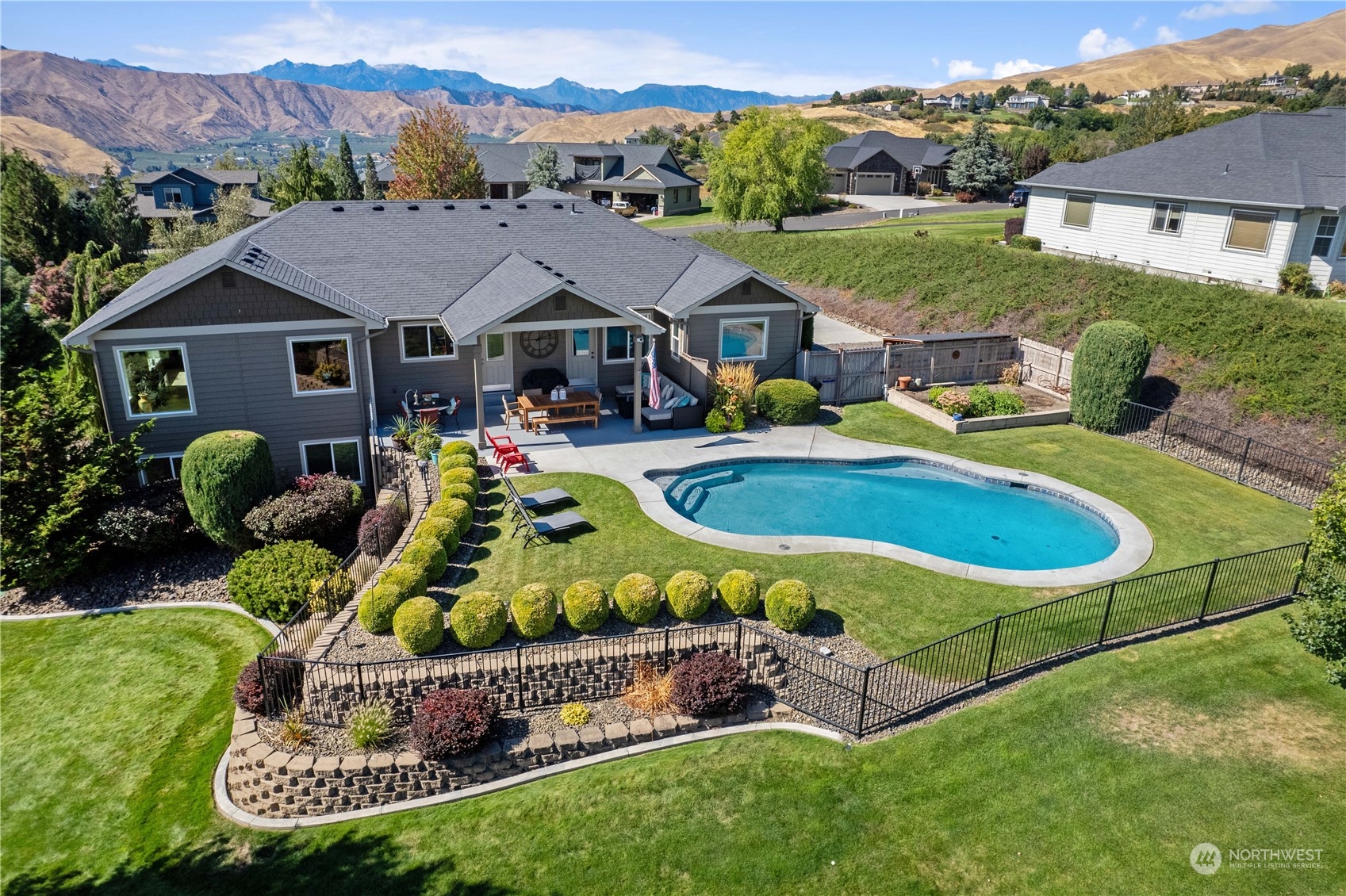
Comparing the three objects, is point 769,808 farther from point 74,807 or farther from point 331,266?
point 331,266

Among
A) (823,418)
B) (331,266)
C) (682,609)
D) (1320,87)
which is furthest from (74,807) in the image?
(1320,87)

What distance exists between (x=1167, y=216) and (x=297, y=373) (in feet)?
112

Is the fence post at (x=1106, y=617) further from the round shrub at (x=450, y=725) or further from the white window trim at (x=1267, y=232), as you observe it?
the white window trim at (x=1267, y=232)

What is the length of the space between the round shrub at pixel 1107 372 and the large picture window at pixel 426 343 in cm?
1960

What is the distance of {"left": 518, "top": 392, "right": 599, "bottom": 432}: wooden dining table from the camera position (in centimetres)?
2358

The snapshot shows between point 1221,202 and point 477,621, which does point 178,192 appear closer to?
point 477,621

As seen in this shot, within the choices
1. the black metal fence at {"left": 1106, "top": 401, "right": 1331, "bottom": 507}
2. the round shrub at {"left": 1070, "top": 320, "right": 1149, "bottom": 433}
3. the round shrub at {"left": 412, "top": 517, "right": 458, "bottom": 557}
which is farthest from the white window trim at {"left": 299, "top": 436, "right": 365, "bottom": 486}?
the black metal fence at {"left": 1106, "top": 401, "right": 1331, "bottom": 507}

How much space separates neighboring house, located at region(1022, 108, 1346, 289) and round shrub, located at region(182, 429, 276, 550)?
113 ft

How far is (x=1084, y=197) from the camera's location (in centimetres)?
3838

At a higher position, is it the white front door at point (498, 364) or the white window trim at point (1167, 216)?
the white window trim at point (1167, 216)

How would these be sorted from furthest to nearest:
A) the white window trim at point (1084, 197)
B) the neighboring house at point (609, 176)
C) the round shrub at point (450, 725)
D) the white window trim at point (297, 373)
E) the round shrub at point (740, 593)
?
the neighboring house at point (609, 176) → the white window trim at point (1084, 197) → the white window trim at point (297, 373) → the round shrub at point (740, 593) → the round shrub at point (450, 725)

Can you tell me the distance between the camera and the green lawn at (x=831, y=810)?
32.9 feet

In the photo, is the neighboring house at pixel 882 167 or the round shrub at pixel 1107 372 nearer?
the round shrub at pixel 1107 372

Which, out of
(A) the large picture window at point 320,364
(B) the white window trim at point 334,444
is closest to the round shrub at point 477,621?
(B) the white window trim at point 334,444
